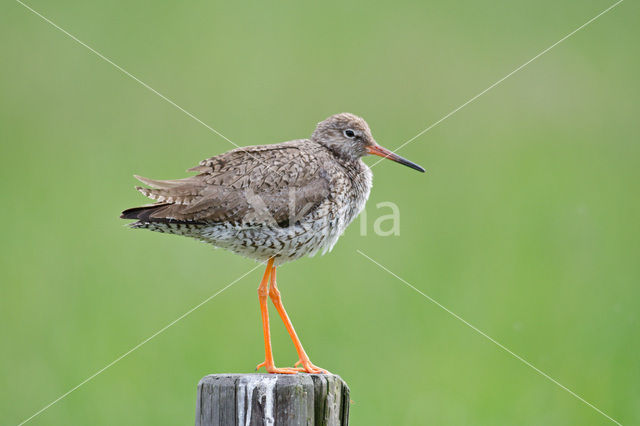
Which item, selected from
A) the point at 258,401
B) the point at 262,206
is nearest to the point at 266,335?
the point at 262,206

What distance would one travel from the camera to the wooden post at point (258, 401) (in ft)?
15.3

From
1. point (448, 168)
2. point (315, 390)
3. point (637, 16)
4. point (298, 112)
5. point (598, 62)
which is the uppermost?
point (637, 16)

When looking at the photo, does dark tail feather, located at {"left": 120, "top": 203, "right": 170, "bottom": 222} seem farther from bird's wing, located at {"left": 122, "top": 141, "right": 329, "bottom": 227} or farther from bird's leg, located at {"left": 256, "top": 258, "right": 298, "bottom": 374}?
bird's leg, located at {"left": 256, "top": 258, "right": 298, "bottom": 374}

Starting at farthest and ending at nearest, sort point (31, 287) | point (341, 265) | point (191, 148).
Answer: point (191, 148) < point (341, 265) < point (31, 287)

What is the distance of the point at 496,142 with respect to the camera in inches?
648

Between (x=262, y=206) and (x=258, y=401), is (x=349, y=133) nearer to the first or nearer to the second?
(x=262, y=206)

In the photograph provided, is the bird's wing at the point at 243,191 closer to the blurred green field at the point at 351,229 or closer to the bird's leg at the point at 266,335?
the bird's leg at the point at 266,335

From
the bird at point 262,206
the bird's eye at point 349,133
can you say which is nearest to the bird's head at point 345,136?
the bird's eye at point 349,133

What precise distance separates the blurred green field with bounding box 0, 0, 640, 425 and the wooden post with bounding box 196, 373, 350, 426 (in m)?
4.89

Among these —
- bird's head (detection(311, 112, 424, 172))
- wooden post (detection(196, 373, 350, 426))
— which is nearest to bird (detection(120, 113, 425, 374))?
bird's head (detection(311, 112, 424, 172))

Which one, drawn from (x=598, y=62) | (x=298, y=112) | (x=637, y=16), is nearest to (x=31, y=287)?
(x=298, y=112)

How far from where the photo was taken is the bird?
6.34 metres

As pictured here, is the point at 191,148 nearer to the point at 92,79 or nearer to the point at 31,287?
the point at 92,79

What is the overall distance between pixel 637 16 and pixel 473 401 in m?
14.0
